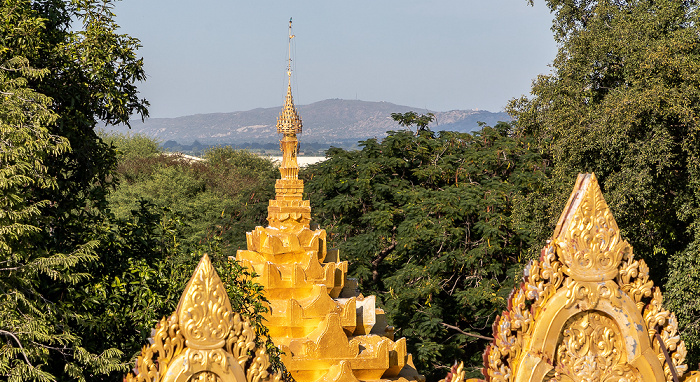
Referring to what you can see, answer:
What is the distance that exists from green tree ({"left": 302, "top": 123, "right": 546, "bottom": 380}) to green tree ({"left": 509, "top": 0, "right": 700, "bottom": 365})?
3.46 metres

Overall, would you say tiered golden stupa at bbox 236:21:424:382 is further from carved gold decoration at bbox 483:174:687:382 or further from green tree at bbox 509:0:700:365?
carved gold decoration at bbox 483:174:687:382

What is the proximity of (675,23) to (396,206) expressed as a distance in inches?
452

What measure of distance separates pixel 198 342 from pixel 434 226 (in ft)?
57.3

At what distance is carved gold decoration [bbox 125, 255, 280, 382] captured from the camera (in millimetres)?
5180

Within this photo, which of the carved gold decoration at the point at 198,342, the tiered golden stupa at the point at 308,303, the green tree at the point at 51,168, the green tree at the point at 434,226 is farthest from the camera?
the green tree at the point at 434,226

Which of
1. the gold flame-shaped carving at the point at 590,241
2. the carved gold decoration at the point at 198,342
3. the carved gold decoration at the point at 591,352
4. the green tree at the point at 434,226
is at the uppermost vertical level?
the gold flame-shaped carving at the point at 590,241

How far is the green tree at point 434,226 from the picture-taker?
21375 millimetres

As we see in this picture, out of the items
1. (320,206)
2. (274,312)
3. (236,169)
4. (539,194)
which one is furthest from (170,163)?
(274,312)

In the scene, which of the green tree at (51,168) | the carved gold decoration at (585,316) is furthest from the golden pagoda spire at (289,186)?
the carved gold decoration at (585,316)

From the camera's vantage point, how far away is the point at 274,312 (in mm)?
13453

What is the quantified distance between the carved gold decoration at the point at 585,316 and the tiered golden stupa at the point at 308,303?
273 inches

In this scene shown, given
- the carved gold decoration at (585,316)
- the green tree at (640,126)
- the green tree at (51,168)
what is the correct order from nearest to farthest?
the carved gold decoration at (585,316)
the green tree at (51,168)
the green tree at (640,126)

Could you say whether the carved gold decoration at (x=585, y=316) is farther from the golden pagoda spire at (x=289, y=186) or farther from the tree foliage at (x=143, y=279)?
the golden pagoda spire at (x=289, y=186)

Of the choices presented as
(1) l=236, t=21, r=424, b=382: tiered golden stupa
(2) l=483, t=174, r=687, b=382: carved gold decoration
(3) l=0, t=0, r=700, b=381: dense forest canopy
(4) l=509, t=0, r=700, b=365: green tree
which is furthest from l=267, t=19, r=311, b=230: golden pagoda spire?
(2) l=483, t=174, r=687, b=382: carved gold decoration
